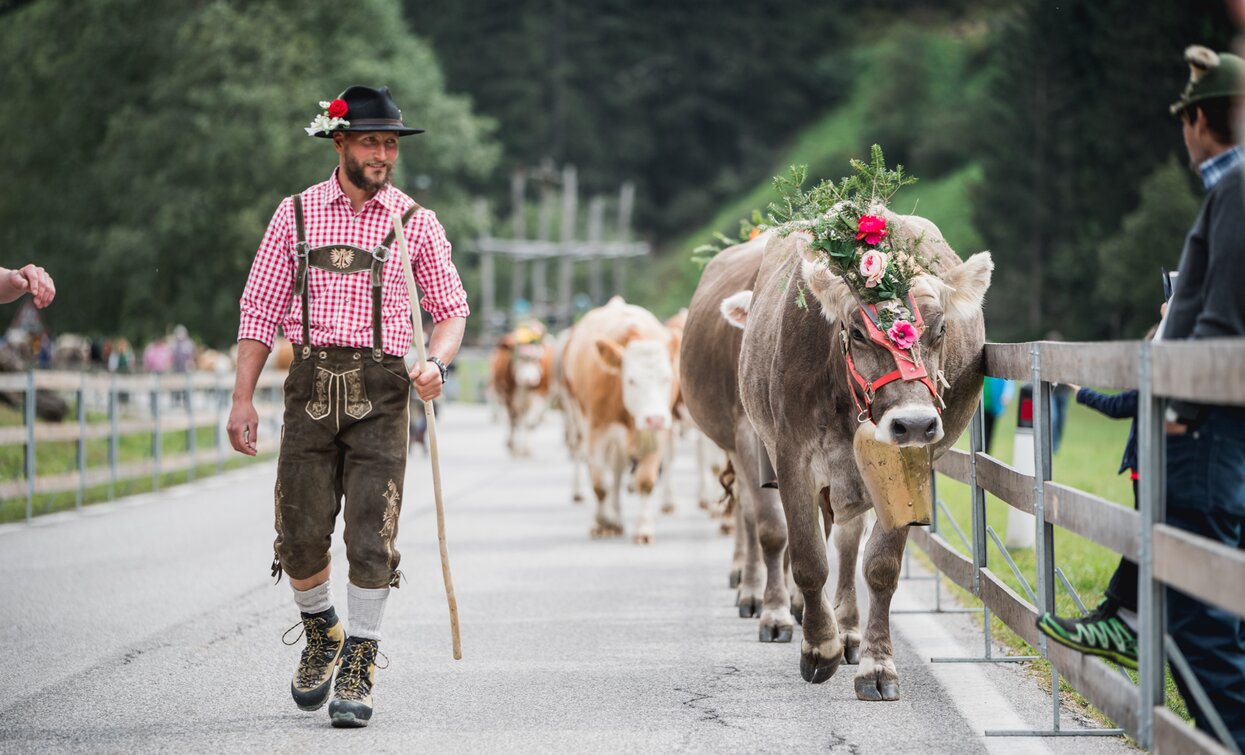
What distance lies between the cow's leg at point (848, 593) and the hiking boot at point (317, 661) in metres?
2.23

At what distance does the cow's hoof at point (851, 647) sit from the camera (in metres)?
7.17

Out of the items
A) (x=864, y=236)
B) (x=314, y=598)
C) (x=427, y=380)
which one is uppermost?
(x=864, y=236)

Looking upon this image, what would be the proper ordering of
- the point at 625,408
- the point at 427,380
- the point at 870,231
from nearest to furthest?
the point at 427,380
the point at 870,231
the point at 625,408

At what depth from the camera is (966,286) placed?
6395 mm

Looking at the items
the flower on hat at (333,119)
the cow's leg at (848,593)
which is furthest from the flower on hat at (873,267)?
the flower on hat at (333,119)

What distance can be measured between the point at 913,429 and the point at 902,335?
0.38 metres

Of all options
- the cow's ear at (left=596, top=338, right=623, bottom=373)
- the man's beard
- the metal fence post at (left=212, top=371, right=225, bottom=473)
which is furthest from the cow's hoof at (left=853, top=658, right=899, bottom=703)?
the metal fence post at (left=212, top=371, right=225, bottom=473)

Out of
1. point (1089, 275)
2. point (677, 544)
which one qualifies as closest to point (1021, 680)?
point (677, 544)

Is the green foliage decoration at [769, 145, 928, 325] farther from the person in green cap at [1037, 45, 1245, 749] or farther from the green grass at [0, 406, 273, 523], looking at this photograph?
the green grass at [0, 406, 273, 523]

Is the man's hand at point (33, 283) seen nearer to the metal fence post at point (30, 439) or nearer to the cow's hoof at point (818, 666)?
the cow's hoof at point (818, 666)

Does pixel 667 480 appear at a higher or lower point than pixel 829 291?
lower

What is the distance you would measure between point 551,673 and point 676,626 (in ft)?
5.01

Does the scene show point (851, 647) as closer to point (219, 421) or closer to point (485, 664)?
point (485, 664)

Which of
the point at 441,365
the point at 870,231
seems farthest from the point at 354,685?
the point at 870,231
